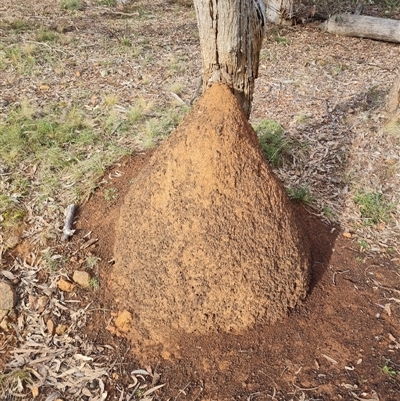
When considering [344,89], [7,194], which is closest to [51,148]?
[7,194]

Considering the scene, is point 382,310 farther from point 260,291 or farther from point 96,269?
point 96,269

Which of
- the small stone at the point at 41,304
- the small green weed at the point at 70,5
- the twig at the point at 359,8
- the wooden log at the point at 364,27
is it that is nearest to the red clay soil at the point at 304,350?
the small stone at the point at 41,304

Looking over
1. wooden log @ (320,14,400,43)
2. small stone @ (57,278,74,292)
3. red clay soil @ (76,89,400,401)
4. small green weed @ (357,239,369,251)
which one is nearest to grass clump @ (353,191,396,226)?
small green weed @ (357,239,369,251)

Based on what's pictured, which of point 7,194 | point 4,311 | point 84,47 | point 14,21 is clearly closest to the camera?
point 4,311

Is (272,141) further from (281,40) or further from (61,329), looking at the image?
(281,40)

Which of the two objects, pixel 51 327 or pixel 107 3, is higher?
pixel 107 3

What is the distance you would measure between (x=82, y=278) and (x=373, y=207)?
2.18 meters

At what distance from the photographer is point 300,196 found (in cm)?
309

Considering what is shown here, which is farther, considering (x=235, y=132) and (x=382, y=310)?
(x=382, y=310)

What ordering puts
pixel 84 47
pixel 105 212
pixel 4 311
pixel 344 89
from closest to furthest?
pixel 4 311
pixel 105 212
pixel 344 89
pixel 84 47

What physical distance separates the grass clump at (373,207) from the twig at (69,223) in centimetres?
214

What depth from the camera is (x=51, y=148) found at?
367 cm

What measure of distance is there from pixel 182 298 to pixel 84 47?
4902 millimetres

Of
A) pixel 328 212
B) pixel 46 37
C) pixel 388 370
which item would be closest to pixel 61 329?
pixel 388 370
